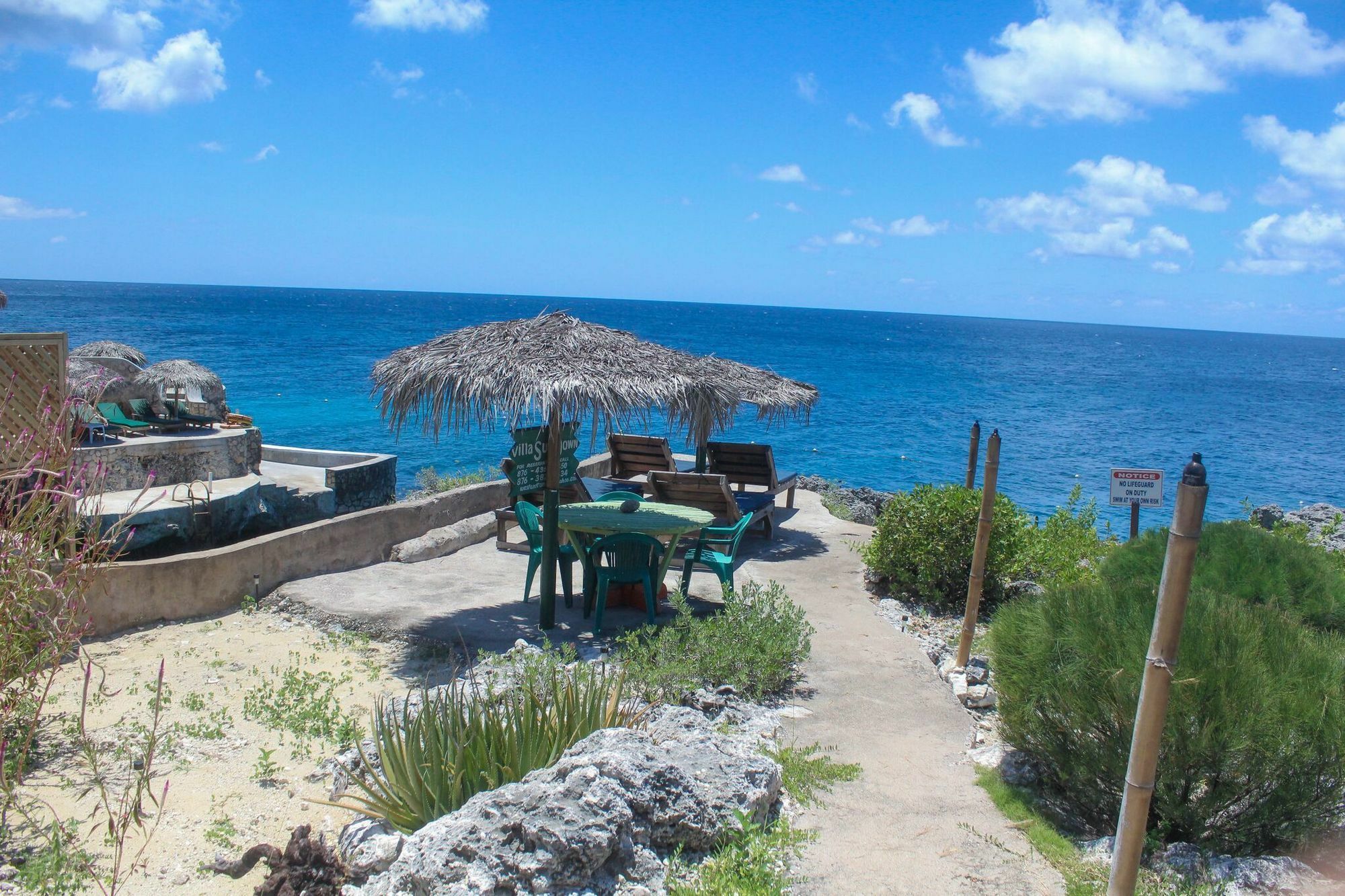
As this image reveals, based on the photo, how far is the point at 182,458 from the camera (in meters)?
13.0

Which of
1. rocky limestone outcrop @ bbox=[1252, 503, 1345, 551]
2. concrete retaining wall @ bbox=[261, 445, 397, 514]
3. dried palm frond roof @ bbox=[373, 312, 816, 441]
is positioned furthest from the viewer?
concrete retaining wall @ bbox=[261, 445, 397, 514]

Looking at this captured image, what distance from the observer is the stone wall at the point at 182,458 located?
12266mm

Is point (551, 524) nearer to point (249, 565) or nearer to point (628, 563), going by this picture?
point (628, 563)

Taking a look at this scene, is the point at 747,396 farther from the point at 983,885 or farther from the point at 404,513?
the point at 983,885

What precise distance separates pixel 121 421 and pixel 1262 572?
47.8 feet

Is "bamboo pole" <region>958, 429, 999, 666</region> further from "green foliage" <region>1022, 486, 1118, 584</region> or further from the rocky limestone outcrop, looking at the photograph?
the rocky limestone outcrop

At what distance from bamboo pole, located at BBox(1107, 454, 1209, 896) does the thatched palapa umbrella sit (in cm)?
455

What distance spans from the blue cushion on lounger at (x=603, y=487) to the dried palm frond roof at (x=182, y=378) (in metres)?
8.40

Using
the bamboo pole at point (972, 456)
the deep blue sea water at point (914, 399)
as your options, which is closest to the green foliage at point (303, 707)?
the bamboo pole at point (972, 456)

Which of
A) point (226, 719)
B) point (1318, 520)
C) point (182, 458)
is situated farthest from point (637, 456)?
point (1318, 520)

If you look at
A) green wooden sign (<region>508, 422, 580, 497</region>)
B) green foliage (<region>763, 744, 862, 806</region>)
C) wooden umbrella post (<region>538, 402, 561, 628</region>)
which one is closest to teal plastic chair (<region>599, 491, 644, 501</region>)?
green wooden sign (<region>508, 422, 580, 497</region>)

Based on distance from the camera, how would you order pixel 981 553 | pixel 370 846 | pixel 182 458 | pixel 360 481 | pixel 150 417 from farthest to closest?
pixel 150 417, pixel 360 481, pixel 182 458, pixel 981 553, pixel 370 846

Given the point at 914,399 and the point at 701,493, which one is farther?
the point at 914,399

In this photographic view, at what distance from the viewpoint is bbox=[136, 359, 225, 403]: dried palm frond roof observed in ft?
49.8
